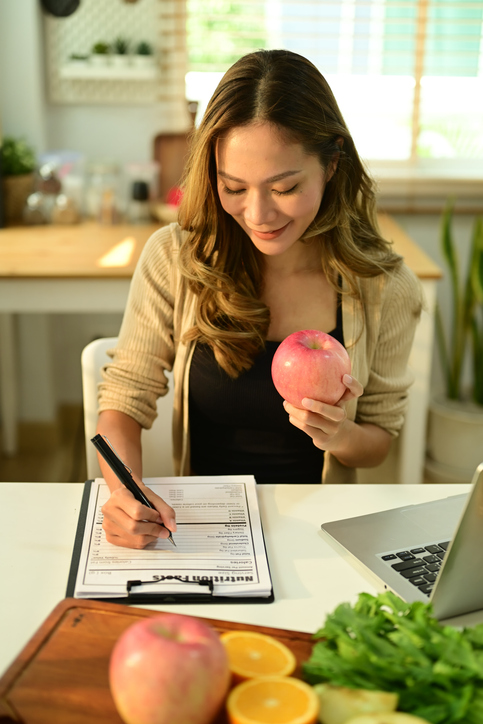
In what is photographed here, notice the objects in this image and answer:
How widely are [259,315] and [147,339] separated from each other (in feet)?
0.67

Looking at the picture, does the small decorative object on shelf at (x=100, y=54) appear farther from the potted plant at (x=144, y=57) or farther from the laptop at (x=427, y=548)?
the laptop at (x=427, y=548)

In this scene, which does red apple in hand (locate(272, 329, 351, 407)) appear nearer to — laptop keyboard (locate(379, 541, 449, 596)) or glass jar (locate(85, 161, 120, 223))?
laptop keyboard (locate(379, 541, 449, 596))

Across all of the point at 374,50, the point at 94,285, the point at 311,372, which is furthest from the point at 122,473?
the point at 374,50

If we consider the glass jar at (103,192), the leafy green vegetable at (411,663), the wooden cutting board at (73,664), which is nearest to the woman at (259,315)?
the wooden cutting board at (73,664)

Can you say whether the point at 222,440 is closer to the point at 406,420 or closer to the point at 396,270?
the point at 396,270

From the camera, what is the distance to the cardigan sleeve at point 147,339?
4.10 feet

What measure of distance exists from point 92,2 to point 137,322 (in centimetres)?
175

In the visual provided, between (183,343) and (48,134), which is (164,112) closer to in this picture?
(48,134)

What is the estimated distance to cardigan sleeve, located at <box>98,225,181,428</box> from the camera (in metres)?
1.25

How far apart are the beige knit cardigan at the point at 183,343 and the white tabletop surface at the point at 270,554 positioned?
0.24 metres

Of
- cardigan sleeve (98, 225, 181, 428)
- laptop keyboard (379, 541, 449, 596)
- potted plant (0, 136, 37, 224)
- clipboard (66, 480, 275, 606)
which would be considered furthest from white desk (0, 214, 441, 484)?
clipboard (66, 480, 275, 606)

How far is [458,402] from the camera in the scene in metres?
2.60

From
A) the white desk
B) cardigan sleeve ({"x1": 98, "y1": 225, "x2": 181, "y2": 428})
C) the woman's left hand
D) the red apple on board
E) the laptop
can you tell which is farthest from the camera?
the white desk

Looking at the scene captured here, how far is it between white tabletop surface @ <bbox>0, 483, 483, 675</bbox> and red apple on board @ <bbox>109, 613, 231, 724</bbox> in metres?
0.21
